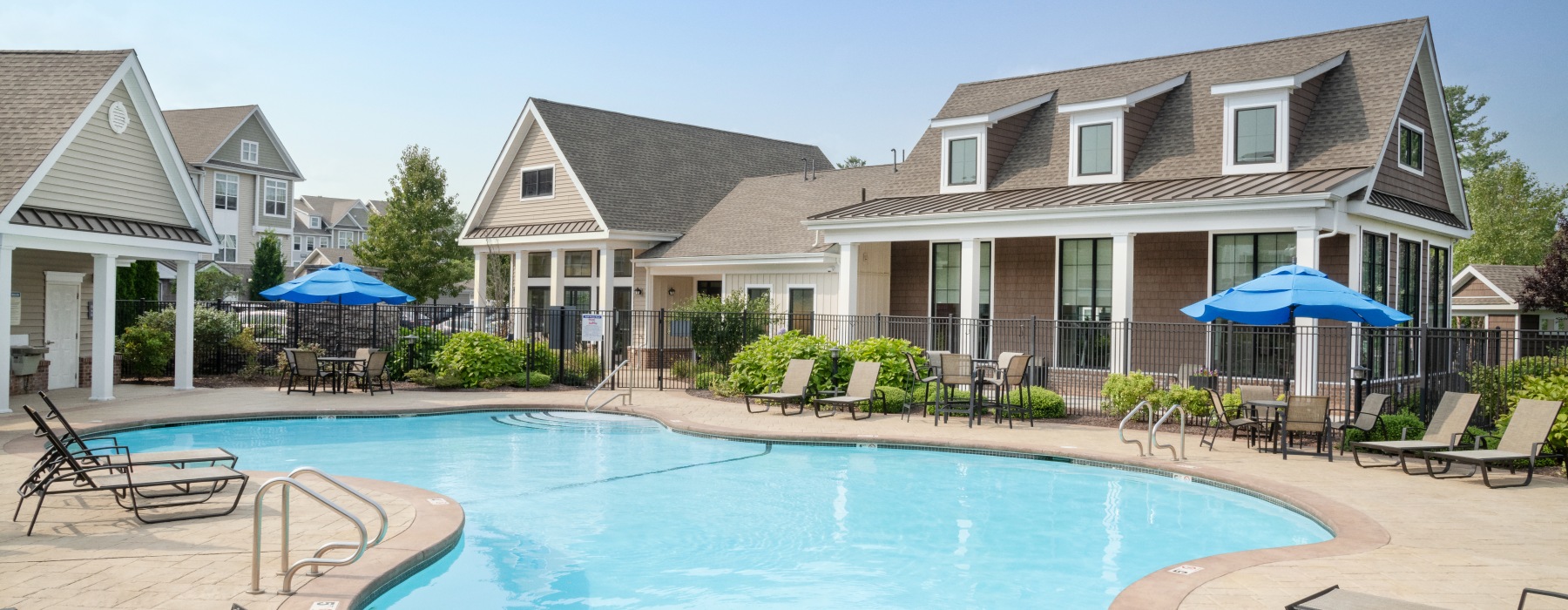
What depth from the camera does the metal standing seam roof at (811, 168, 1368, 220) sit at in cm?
1747

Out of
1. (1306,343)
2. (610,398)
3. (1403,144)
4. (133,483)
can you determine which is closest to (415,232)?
(610,398)

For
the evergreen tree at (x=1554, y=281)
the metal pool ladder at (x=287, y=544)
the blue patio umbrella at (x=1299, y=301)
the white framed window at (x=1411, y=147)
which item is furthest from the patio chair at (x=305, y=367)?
the evergreen tree at (x=1554, y=281)

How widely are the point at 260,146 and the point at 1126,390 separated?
1844 inches

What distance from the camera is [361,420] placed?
57.1 feet

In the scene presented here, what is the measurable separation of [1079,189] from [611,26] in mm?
10329

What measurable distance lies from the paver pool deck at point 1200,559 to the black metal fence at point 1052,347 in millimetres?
3428

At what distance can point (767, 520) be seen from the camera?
34.0 ft

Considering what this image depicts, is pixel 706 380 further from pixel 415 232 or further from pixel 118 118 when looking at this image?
pixel 415 232

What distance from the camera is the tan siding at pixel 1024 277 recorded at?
22391 millimetres

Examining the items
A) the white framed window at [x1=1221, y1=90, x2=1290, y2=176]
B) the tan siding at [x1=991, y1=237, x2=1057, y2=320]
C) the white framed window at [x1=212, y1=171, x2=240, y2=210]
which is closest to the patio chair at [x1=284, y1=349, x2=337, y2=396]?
the tan siding at [x1=991, y1=237, x2=1057, y2=320]

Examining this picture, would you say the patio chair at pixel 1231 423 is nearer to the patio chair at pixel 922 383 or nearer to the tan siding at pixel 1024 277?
the patio chair at pixel 922 383

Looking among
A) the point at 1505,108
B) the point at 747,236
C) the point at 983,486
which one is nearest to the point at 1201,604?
the point at 983,486

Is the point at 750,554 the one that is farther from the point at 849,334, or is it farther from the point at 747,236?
the point at 747,236

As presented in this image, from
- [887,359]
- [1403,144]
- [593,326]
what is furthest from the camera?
[1403,144]
